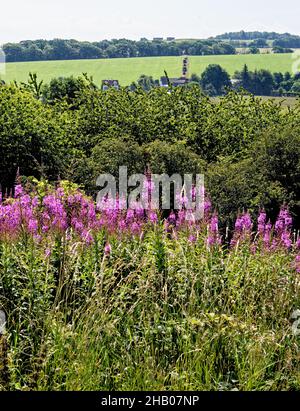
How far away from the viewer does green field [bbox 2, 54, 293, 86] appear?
52.8 metres

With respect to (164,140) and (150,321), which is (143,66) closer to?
(164,140)

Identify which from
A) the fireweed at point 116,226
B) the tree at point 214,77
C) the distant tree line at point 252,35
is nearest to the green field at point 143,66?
the distant tree line at point 252,35

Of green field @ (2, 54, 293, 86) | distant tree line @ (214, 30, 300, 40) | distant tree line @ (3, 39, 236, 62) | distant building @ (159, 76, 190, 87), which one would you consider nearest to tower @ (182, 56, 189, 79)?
green field @ (2, 54, 293, 86)

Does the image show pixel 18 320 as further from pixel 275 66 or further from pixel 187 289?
pixel 275 66

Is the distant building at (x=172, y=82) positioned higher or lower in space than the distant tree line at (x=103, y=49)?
lower

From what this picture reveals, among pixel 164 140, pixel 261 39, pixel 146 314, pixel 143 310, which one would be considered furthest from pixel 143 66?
pixel 143 310

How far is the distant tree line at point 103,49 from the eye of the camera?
142 ft

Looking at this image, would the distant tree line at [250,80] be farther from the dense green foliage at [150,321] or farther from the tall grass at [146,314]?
the dense green foliage at [150,321]

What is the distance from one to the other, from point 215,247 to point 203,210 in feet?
5.27

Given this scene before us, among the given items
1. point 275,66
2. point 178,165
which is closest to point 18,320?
point 178,165

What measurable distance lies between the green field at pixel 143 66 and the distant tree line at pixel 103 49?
92 centimetres

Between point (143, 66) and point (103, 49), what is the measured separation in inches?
188

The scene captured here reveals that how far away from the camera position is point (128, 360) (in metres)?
4.16
